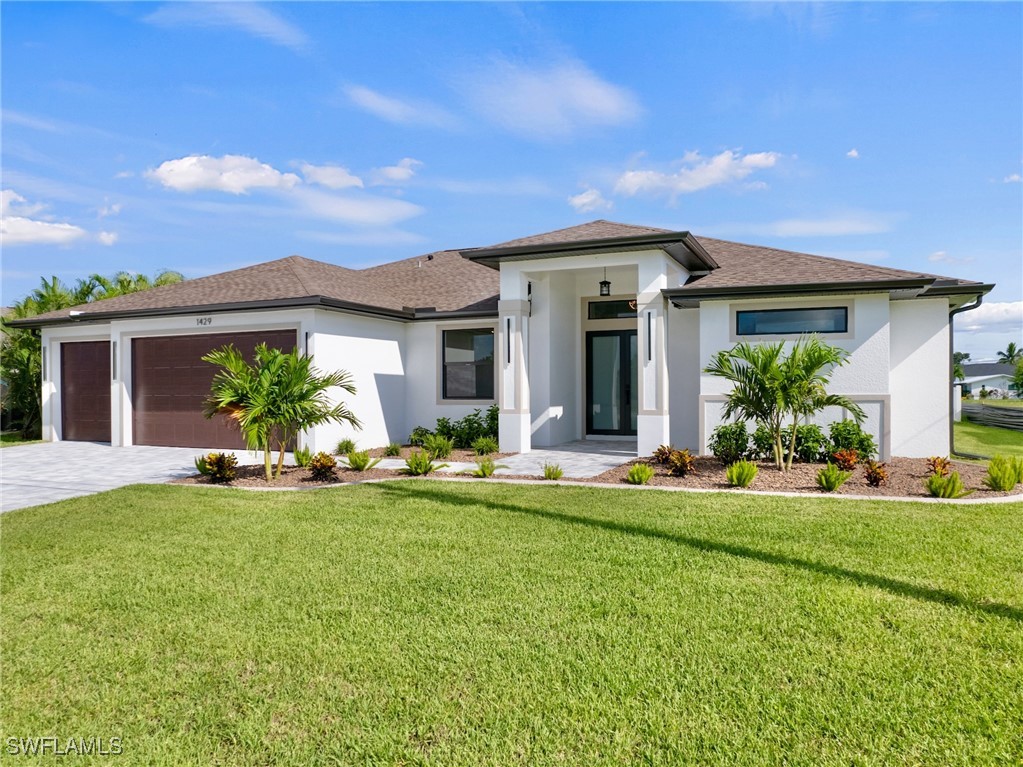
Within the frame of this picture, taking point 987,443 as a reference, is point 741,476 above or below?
above

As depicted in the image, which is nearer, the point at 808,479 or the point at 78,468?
the point at 808,479

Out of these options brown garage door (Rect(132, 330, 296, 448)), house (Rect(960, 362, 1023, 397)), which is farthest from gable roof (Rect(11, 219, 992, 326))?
house (Rect(960, 362, 1023, 397))

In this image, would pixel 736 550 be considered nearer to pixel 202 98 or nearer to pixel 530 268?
pixel 530 268

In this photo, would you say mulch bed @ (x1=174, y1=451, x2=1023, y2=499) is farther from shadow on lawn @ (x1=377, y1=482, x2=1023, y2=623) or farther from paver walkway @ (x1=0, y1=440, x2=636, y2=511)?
shadow on lawn @ (x1=377, y1=482, x2=1023, y2=623)

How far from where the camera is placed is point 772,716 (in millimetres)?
3057

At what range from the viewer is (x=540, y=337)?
14414 mm

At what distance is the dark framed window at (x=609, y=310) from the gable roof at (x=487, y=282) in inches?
71.5

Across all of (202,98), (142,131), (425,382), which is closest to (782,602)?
(425,382)

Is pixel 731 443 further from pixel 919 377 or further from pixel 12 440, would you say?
pixel 12 440

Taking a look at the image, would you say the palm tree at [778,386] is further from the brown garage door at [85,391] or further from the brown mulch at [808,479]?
the brown garage door at [85,391]

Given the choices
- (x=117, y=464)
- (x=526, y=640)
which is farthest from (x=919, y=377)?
(x=117, y=464)

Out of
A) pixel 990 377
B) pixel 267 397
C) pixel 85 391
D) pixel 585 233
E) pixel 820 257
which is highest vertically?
pixel 585 233

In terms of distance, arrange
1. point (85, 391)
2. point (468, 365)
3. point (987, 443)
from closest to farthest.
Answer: point (468, 365) → point (85, 391) → point (987, 443)

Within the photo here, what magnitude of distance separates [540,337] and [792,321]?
17.2ft
